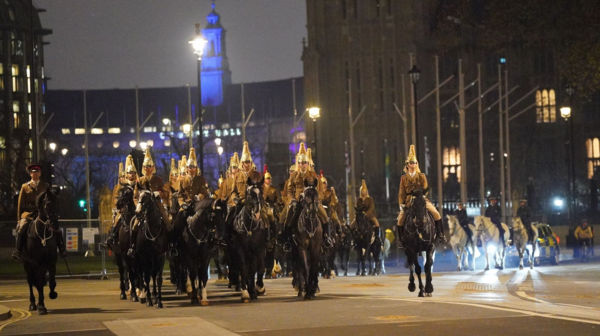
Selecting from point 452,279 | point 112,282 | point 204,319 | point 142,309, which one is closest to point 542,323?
point 204,319

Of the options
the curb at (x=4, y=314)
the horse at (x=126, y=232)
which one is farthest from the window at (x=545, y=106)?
the curb at (x=4, y=314)

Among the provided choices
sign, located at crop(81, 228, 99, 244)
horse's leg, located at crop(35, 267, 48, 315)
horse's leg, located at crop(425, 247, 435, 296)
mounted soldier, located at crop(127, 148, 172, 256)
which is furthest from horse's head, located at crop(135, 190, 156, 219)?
sign, located at crop(81, 228, 99, 244)

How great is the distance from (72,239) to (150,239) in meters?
17.2

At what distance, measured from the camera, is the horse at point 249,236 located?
22.0 m

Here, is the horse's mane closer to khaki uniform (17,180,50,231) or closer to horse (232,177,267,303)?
horse (232,177,267,303)

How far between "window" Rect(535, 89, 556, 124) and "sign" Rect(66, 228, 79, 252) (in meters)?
63.3

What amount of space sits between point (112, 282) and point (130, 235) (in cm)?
1271

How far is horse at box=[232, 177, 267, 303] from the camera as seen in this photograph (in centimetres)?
2198

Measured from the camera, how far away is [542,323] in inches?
623

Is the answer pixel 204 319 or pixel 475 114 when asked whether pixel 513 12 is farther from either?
pixel 475 114

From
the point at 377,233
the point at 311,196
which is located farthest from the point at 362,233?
the point at 311,196

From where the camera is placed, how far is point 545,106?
315ft

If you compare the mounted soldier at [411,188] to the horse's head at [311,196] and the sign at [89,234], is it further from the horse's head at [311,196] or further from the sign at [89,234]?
the sign at [89,234]

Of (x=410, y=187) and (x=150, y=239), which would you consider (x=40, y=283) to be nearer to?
(x=150, y=239)
